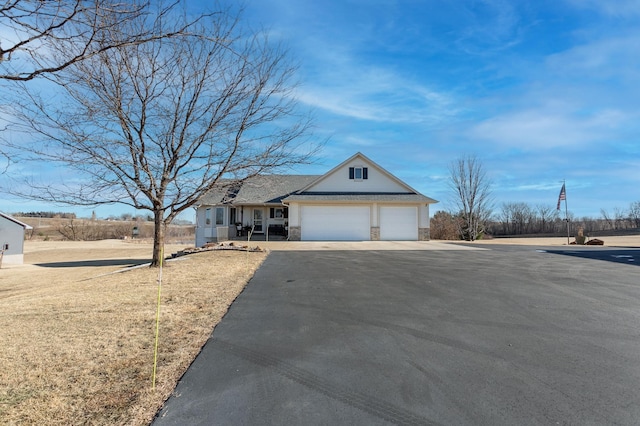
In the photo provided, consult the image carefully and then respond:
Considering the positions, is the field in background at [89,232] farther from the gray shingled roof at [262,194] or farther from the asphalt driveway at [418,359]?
the asphalt driveway at [418,359]

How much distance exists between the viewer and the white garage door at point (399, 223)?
24234mm

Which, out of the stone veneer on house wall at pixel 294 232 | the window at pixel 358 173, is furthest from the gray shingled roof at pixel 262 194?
the window at pixel 358 173

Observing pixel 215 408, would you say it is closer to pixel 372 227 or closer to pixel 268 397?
pixel 268 397

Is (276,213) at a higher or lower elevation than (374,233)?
higher

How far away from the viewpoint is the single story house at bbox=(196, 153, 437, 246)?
77.7ft

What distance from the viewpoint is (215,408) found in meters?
2.89

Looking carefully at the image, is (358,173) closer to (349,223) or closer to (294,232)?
(349,223)

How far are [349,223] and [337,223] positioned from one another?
33.0 inches

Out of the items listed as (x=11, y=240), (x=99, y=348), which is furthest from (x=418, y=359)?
(x=11, y=240)

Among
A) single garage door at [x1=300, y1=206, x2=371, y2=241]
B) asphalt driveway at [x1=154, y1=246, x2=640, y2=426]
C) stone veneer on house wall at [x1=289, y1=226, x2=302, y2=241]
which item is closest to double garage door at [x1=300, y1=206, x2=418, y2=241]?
single garage door at [x1=300, y1=206, x2=371, y2=241]

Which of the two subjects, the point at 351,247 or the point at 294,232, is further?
the point at 294,232

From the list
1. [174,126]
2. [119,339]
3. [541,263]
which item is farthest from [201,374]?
[541,263]

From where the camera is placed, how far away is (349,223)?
24.0 meters

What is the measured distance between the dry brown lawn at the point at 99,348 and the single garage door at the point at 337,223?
15.9 m
